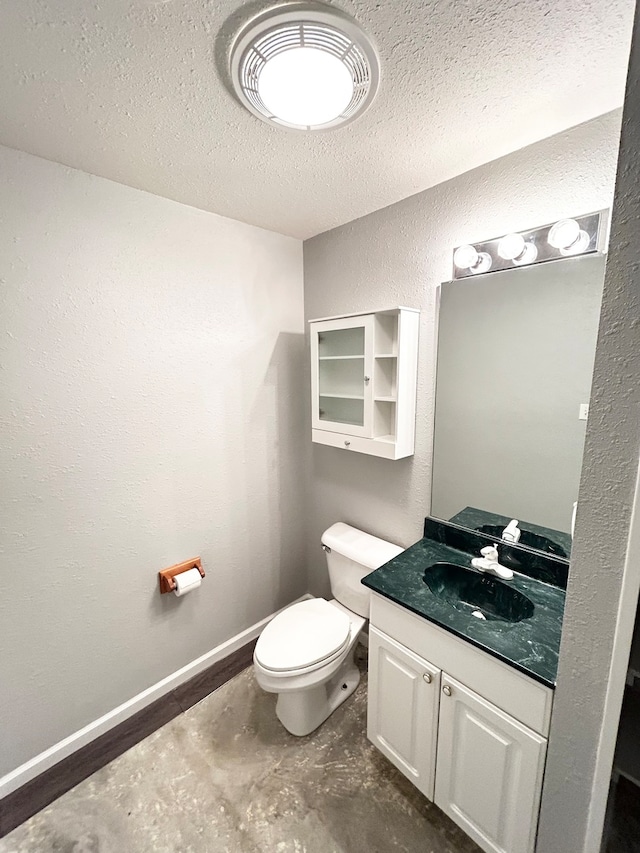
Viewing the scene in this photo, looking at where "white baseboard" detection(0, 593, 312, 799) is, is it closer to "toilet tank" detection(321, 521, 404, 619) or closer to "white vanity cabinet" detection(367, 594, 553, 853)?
"toilet tank" detection(321, 521, 404, 619)

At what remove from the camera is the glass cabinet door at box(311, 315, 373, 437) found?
5.30 feet

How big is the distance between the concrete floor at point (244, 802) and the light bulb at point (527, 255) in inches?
79.4

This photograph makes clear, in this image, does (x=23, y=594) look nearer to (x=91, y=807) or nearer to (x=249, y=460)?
(x=91, y=807)

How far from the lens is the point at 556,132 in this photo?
3.73 feet

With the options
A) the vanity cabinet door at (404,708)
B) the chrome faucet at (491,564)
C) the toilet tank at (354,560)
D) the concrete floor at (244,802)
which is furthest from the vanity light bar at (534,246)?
the concrete floor at (244,802)

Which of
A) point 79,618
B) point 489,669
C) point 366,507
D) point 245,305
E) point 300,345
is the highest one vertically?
point 245,305

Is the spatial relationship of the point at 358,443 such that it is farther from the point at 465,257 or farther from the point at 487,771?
the point at 487,771

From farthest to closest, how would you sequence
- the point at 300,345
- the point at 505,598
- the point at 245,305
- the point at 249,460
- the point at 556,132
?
the point at 300,345 < the point at 249,460 < the point at 245,305 < the point at 505,598 < the point at 556,132

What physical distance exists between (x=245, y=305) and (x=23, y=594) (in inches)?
60.4

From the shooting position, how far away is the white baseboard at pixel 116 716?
1.36 metres

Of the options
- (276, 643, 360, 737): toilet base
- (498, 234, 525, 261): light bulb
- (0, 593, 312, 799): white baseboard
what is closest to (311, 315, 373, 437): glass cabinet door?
(498, 234, 525, 261): light bulb

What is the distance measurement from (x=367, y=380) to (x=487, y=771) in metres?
1.40

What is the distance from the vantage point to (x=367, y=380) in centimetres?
161

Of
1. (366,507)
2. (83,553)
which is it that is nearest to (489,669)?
(366,507)
